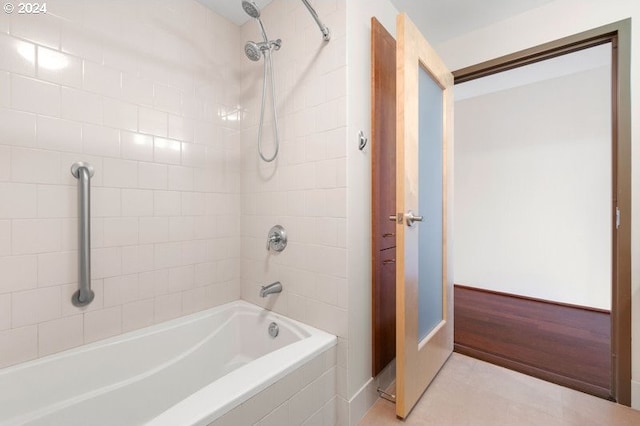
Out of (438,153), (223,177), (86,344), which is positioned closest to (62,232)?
(86,344)

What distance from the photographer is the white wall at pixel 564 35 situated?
1445 millimetres

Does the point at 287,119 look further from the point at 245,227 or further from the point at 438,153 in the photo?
the point at 438,153

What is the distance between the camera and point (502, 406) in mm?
1480

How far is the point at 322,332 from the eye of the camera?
1413 millimetres

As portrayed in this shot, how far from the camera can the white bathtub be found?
100cm

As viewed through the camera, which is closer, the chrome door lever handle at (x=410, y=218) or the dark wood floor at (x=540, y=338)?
the chrome door lever handle at (x=410, y=218)

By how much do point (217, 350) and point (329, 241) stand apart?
3.13ft

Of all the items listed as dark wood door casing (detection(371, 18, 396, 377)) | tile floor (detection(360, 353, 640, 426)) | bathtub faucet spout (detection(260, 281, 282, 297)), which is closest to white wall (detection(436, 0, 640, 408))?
tile floor (detection(360, 353, 640, 426))

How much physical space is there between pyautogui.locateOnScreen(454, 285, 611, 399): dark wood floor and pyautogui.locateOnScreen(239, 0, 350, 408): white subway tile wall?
53.6 inches

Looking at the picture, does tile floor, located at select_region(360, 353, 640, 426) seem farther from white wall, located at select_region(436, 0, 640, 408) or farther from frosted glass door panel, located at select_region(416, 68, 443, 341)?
frosted glass door panel, located at select_region(416, 68, 443, 341)

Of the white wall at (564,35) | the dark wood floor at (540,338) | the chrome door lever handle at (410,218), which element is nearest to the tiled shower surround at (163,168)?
the chrome door lever handle at (410,218)

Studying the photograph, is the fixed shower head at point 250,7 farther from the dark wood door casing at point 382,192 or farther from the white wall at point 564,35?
the white wall at point 564,35

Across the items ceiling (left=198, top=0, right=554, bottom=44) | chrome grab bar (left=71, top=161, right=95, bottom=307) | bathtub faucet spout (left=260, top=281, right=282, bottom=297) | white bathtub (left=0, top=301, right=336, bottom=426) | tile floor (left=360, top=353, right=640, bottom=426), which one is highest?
ceiling (left=198, top=0, right=554, bottom=44)

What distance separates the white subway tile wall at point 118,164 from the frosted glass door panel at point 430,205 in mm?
1170
